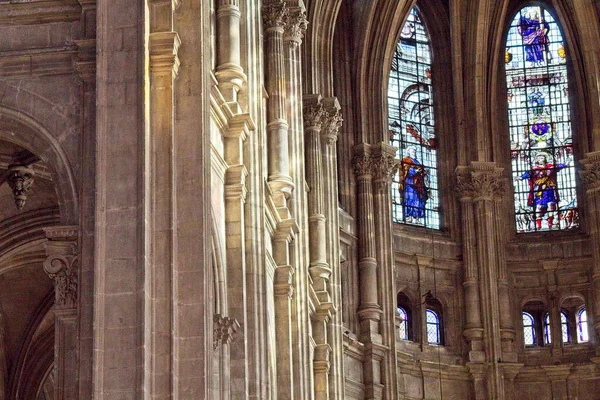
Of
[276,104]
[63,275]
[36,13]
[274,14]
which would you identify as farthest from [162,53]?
[274,14]

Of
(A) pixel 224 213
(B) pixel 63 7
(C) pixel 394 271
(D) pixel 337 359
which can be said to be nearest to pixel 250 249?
(A) pixel 224 213

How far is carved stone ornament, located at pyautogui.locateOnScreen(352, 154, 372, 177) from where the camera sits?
43.9m

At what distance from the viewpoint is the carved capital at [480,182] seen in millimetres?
45844

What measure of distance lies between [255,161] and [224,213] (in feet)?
6.50

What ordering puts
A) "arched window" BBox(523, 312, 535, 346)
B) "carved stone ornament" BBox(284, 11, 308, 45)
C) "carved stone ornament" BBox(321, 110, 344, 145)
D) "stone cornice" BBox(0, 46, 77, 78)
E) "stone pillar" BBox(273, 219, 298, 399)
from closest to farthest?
1. "stone cornice" BBox(0, 46, 77, 78)
2. "stone pillar" BBox(273, 219, 298, 399)
3. "carved stone ornament" BBox(284, 11, 308, 45)
4. "carved stone ornament" BBox(321, 110, 344, 145)
5. "arched window" BBox(523, 312, 535, 346)

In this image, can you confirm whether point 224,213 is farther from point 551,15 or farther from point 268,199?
point 551,15

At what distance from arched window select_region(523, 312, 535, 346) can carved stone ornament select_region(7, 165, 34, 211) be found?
2140cm

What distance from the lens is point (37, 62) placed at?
2470 cm

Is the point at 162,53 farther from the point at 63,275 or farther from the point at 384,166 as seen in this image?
the point at 384,166

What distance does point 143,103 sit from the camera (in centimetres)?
2298

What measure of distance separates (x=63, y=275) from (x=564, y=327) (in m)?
24.3

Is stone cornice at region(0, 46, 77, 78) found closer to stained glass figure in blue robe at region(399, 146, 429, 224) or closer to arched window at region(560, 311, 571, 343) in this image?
stained glass figure in blue robe at region(399, 146, 429, 224)

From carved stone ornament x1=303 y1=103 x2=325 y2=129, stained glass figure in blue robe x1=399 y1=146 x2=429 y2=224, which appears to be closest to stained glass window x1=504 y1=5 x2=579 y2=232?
stained glass figure in blue robe x1=399 y1=146 x2=429 y2=224

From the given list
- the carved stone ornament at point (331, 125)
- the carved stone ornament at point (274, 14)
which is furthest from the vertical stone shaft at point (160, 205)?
the carved stone ornament at point (331, 125)
